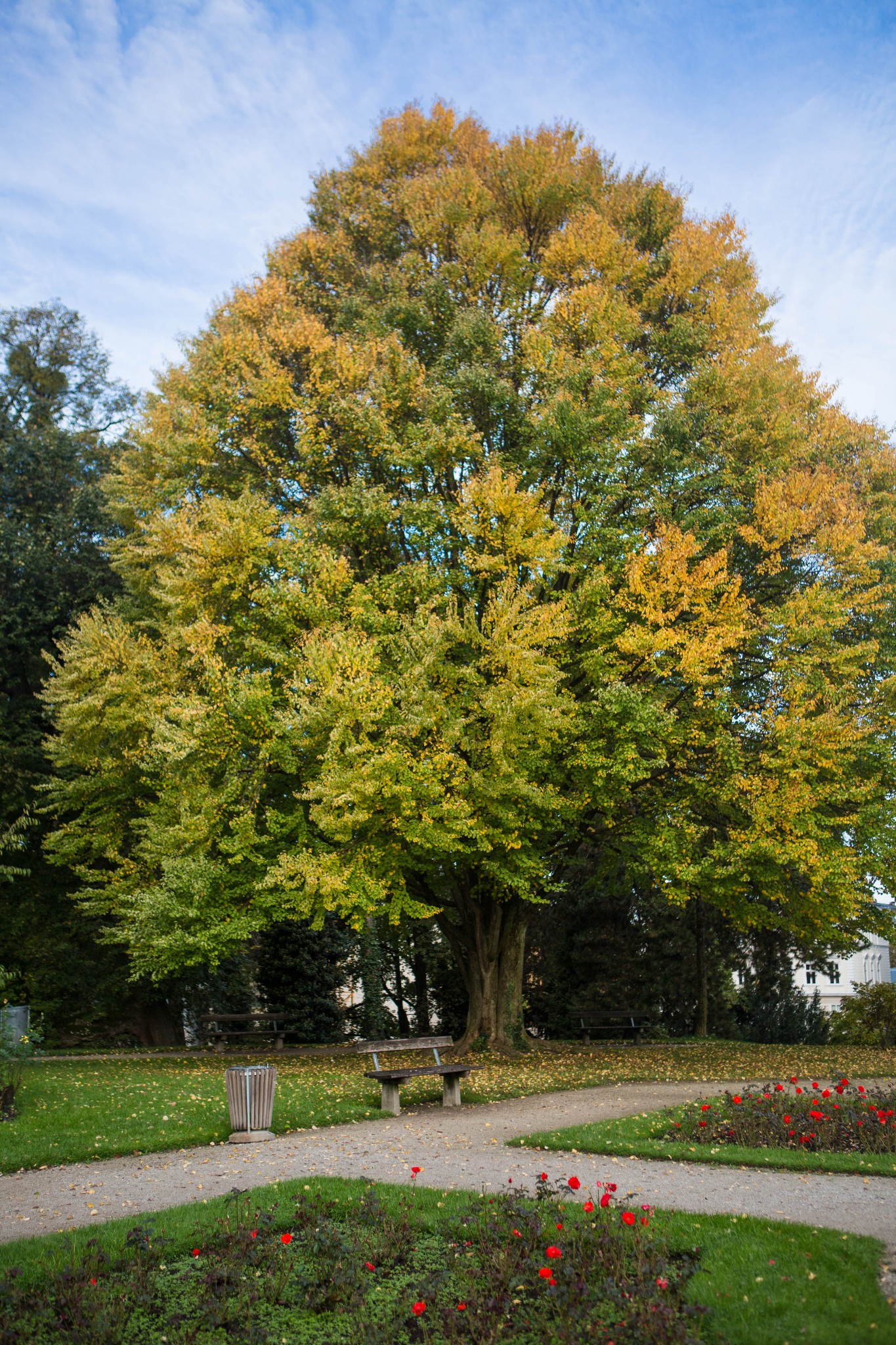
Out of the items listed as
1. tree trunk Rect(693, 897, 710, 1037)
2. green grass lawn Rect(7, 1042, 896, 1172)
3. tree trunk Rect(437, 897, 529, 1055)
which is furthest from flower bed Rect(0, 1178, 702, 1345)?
tree trunk Rect(693, 897, 710, 1037)

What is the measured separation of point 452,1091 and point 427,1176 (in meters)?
4.27

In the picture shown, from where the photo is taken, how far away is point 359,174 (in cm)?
1959

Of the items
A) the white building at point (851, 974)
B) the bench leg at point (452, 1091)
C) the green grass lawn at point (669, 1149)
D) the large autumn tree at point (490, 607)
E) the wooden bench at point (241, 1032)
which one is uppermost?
the large autumn tree at point (490, 607)

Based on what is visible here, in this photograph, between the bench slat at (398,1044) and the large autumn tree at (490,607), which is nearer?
the bench slat at (398,1044)

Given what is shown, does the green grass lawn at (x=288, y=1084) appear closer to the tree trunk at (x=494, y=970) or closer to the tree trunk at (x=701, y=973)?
the tree trunk at (x=494, y=970)

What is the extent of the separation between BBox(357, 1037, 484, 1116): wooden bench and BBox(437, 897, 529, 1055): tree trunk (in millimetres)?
4713

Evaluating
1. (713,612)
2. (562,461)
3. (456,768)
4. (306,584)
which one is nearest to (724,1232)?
(456,768)

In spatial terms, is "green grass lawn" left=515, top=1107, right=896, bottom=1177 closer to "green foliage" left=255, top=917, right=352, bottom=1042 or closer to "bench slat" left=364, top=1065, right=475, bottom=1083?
"bench slat" left=364, top=1065, right=475, bottom=1083

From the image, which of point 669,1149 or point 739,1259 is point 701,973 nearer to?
point 669,1149

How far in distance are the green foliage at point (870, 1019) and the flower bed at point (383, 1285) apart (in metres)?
17.1

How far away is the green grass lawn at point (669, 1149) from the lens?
727cm

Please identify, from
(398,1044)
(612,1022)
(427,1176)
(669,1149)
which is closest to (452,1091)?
(398,1044)

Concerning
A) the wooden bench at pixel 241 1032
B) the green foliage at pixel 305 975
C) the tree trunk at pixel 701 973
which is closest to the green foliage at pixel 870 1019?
the tree trunk at pixel 701 973

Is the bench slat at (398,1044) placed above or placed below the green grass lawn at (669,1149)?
above
